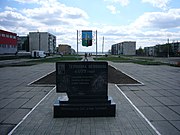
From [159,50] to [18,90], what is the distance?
306ft

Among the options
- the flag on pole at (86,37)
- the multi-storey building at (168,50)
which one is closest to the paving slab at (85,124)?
the flag on pole at (86,37)

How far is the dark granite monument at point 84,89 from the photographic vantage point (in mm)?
7203

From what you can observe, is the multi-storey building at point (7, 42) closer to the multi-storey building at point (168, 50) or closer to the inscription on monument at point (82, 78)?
the multi-storey building at point (168, 50)

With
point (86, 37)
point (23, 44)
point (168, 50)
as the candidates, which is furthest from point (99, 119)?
point (23, 44)

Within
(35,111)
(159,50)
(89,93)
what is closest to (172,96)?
(89,93)

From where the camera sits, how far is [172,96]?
10555mm

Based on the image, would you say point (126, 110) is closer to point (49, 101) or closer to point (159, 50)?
point (49, 101)

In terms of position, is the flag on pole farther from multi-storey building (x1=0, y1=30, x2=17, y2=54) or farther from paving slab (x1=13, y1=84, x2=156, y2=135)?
multi-storey building (x1=0, y1=30, x2=17, y2=54)

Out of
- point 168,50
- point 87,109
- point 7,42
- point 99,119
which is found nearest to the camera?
point 99,119

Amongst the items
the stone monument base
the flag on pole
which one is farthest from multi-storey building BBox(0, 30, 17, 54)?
the stone monument base

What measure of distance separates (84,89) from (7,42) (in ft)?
242

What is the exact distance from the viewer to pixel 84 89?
7.45m

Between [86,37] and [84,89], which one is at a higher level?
[86,37]

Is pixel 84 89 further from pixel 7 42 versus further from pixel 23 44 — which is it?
pixel 23 44
